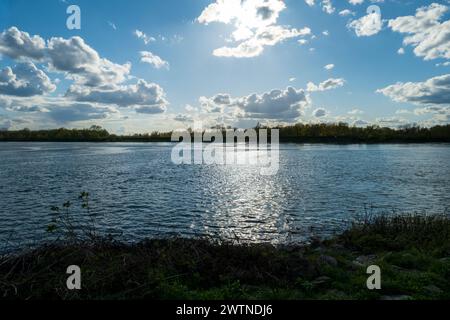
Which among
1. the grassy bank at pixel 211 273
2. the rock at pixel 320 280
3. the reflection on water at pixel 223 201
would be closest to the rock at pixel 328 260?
the grassy bank at pixel 211 273

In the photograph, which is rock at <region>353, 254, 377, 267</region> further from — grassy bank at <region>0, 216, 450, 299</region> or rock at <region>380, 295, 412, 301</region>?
rock at <region>380, 295, 412, 301</region>

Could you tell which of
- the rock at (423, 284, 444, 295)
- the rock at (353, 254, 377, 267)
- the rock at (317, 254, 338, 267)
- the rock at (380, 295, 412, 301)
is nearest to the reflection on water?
the rock at (317, 254, 338, 267)

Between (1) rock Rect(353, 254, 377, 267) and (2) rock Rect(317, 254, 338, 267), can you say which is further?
(1) rock Rect(353, 254, 377, 267)

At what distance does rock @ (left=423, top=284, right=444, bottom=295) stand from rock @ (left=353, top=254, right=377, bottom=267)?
2.56 metres

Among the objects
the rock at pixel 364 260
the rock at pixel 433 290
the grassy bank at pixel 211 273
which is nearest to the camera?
the grassy bank at pixel 211 273

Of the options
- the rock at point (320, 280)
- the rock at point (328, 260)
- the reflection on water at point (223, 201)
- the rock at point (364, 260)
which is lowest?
the reflection on water at point (223, 201)

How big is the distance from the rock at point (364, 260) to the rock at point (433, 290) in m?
2.56

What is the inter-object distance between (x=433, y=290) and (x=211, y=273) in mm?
6592

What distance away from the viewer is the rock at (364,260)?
43.0ft

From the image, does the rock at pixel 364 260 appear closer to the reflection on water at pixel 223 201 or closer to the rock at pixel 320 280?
the rock at pixel 320 280

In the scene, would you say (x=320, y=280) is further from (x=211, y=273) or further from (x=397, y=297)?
(x=211, y=273)

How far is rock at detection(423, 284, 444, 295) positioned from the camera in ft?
33.0
